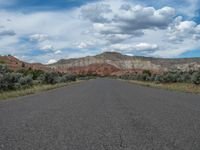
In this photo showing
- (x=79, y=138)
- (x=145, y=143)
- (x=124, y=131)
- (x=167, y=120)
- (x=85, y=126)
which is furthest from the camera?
(x=167, y=120)

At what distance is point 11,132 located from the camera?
31.3 ft

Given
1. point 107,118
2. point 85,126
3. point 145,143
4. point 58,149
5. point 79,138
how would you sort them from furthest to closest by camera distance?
1. point 107,118
2. point 85,126
3. point 79,138
4. point 145,143
5. point 58,149

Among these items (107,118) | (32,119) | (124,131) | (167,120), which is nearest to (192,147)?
(124,131)

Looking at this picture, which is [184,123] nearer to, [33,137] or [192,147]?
[192,147]

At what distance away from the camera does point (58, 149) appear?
7176mm

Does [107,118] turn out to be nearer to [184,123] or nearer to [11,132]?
[184,123]

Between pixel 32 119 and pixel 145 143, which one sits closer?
pixel 145 143

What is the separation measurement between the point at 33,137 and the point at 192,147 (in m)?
3.68

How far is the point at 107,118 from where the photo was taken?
12.4m

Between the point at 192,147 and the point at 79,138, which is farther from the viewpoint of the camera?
the point at 79,138

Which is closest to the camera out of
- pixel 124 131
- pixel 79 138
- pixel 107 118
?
pixel 79 138

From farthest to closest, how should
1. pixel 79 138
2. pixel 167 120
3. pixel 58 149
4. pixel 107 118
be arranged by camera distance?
pixel 107 118, pixel 167 120, pixel 79 138, pixel 58 149

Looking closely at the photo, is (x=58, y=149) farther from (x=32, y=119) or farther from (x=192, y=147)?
(x=32, y=119)

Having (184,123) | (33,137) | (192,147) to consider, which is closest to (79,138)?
(33,137)
